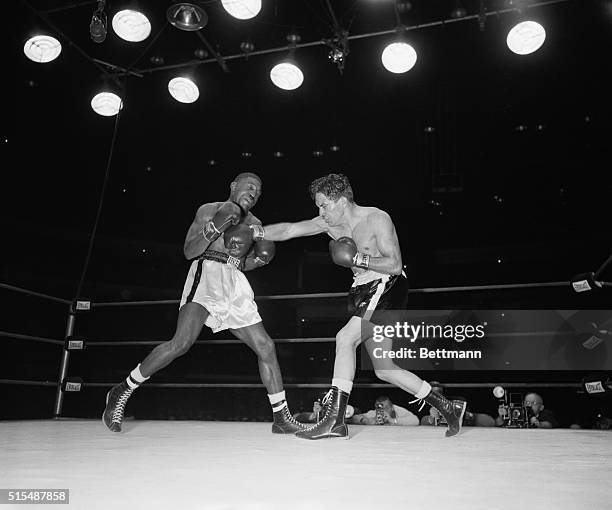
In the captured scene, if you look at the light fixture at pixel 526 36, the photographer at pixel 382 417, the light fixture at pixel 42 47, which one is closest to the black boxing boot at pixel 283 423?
the photographer at pixel 382 417

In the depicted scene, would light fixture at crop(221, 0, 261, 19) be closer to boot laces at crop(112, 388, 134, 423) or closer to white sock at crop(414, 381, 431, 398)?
boot laces at crop(112, 388, 134, 423)

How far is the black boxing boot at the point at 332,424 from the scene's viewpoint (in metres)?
2.04

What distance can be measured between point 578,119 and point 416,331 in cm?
357

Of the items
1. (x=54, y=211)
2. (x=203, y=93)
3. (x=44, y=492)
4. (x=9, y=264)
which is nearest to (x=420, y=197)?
(x=203, y=93)

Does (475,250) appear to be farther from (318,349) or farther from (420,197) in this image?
(318,349)

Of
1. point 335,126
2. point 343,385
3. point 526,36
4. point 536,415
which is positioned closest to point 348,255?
point 343,385

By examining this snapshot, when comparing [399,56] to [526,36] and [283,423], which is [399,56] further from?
[283,423]

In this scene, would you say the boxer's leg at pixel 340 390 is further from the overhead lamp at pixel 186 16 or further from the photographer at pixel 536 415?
the photographer at pixel 536 415

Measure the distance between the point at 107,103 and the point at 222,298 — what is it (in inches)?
99.0

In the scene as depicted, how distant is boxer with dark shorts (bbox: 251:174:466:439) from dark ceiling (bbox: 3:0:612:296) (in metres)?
2.26

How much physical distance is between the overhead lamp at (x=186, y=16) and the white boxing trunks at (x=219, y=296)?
5.33ft

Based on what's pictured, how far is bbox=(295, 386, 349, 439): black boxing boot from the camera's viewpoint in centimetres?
204

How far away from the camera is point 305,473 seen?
1.16m

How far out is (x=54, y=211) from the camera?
8.83 meters
